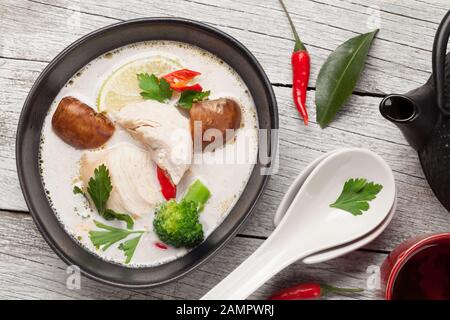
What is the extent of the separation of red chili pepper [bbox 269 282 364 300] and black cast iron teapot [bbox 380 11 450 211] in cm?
47

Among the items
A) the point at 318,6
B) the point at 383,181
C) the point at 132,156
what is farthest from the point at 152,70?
the point at 383,181

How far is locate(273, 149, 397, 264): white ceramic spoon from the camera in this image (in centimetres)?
197

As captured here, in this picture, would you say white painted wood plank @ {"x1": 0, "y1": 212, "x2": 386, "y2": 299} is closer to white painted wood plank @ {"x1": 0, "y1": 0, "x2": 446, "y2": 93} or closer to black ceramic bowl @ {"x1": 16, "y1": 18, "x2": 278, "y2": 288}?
black ceramic bowl @ {"x1": 16, "y1": 18, "x2": 278, "y2": 288}

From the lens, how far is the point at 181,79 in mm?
2029

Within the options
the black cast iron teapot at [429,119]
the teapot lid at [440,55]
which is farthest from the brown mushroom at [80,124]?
the teapot lid at [440,55]

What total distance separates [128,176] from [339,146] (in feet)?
2.31

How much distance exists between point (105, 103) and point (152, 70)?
0.19 metres

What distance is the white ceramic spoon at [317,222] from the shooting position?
1.96m

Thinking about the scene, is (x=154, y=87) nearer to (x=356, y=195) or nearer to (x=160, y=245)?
(x=160, y=245)

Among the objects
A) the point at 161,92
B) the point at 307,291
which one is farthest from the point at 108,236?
the point at 307,291

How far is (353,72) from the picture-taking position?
2.09 metres

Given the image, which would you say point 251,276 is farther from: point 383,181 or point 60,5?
point 60,5

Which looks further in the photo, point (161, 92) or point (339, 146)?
point (339, 146)

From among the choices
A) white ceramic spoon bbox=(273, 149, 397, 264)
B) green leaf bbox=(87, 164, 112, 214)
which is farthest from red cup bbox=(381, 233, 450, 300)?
green leaf bbox=(87, 164, 112, 214)
